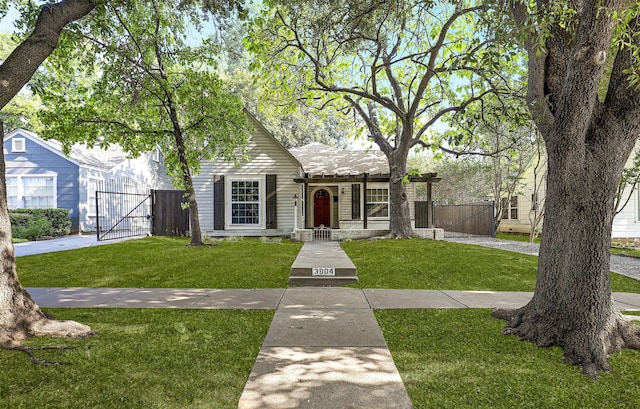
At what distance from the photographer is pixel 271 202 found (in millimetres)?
15406

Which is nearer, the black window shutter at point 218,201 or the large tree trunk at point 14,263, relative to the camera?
the large tree trunk at point 14,263

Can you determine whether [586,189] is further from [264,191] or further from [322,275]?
[264,191]

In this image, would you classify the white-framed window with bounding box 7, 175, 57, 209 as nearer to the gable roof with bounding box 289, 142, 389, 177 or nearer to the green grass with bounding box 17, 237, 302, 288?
the green grass with bounding box 17, 237, 302, 288

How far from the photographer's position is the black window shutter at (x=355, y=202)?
1664 centimetres

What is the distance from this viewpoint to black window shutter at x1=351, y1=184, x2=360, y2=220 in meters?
16.6

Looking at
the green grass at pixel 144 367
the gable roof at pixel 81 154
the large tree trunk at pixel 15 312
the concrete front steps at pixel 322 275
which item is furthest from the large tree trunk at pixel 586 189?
the gable roof at pixel 81 154

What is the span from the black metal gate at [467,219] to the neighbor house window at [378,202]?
201 inches

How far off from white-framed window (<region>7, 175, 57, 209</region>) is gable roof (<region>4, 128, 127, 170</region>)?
1406 mm

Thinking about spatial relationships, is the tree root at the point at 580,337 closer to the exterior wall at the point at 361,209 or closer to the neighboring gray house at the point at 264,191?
the neighboring gray house at the point at 264,191

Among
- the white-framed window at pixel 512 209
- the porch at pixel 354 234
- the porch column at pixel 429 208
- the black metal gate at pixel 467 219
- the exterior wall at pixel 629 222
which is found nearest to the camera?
the porch at pixel 354 234

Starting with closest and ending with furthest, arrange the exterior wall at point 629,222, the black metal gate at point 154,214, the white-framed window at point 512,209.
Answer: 1. the black metal gate at point 154,214
2. the exterior wall at point 629,222
3. the white-framed window at point 512,209

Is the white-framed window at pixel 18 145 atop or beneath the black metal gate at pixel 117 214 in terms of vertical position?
atop

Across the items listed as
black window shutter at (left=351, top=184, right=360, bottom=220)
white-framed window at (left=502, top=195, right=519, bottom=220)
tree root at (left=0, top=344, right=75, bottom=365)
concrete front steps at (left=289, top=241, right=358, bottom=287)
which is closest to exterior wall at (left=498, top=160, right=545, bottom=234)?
white-framed window at (left=502, top=195, right=519, bottom=220)

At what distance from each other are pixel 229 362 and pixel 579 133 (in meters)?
4.20
